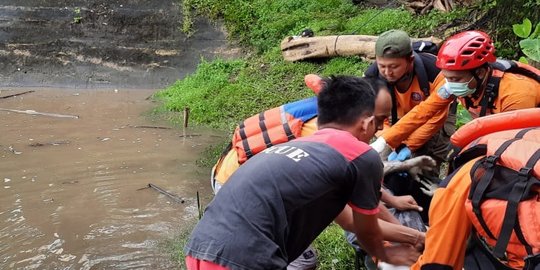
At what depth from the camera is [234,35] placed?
1387 cm

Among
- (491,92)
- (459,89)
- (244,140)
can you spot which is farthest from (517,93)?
(244,140)

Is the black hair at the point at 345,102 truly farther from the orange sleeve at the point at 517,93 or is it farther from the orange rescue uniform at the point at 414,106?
the orange rescue uniform at the point at 414,106

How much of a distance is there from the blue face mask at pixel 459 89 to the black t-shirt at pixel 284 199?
1272 mm

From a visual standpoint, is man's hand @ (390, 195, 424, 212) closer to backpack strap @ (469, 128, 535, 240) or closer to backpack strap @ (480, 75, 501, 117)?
backpack strap @ (480, 75, 501, 117)

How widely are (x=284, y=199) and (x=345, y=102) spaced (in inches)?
20.8

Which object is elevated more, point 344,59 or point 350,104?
point 350,104

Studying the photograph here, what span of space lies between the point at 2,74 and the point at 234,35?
539 centimetres

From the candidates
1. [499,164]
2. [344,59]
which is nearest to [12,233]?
A: [499,164]

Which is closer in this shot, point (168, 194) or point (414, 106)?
point (414, 106)

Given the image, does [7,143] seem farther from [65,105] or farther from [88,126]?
[65,105]

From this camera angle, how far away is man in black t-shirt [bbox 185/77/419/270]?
2.19m

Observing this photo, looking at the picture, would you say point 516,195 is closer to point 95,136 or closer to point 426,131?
point 426,131

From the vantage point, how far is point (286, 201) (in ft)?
7.28

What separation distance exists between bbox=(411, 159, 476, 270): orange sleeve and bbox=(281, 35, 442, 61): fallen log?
7621 mm
